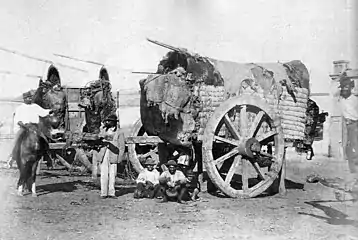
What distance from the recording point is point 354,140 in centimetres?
482

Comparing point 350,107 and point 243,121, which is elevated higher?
point 350,107

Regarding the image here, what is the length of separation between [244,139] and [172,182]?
0.72 m

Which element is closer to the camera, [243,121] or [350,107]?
[350,107]

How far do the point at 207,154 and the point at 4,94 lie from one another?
1849 millimetres

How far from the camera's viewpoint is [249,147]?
4.62 metres

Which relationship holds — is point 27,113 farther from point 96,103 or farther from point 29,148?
point 96,103

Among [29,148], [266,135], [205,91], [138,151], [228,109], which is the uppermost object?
[205,91]

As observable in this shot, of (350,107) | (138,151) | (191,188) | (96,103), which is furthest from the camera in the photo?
(96,103)

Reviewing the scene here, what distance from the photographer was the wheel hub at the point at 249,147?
4.61 metres

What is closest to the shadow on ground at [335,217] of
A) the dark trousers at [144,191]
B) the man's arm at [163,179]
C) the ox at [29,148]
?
the man's arm at [163,179]

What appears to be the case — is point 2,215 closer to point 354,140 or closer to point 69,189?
point 69,189

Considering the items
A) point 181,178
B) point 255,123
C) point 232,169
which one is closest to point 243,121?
point 255,123

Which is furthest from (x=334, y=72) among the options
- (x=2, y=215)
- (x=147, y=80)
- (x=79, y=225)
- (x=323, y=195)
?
(x=2, y=215)

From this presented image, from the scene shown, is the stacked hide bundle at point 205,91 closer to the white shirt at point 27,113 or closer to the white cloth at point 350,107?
the white cloth at point 350,107
